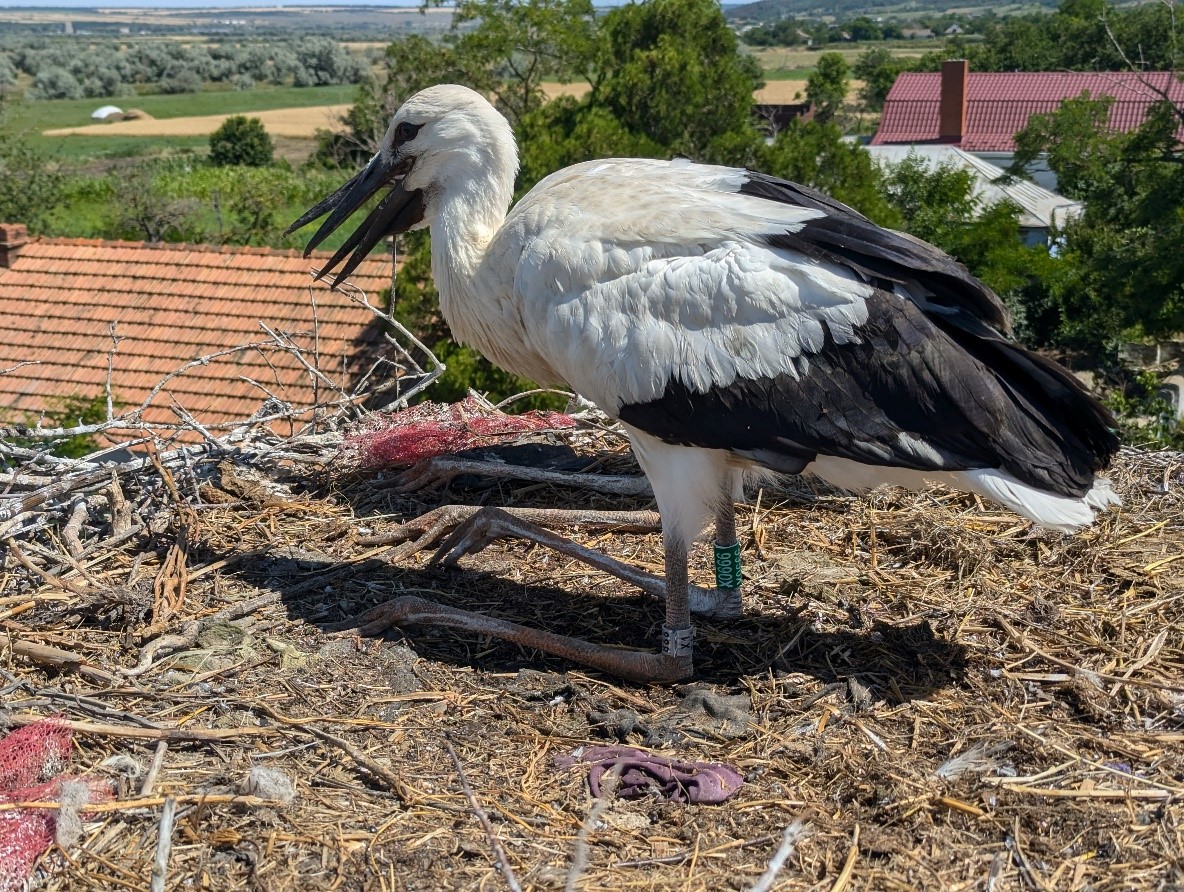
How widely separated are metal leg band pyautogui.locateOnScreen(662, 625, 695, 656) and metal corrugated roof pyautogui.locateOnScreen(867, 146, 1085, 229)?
2671cm

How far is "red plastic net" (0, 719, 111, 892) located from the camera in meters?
3.14

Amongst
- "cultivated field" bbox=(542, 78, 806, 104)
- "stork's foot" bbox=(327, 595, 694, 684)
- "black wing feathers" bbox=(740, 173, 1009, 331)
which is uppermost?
"black wing feathers" bbox=(740, 173, 1009, 331)

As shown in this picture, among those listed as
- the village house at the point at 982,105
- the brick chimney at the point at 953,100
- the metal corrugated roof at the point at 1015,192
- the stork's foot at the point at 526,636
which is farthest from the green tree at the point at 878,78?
the stork's foot at the point at 526,636

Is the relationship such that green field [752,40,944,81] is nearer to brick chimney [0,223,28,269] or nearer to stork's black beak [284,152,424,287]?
brick chimney [0,223,28,269]

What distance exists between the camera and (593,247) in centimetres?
399

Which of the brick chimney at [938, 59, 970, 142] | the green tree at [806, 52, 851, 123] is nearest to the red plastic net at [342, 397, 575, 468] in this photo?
the brick chimney at [938, 59, 970, 142]

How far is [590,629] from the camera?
15.1 ft

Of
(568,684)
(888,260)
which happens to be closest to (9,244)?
(568,684)

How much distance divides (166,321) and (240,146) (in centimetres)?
3746

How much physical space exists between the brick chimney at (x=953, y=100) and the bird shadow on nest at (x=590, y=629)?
43.9 m

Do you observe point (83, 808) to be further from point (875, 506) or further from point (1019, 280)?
point (1019, 280)

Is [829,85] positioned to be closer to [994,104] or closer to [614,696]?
[994,104]

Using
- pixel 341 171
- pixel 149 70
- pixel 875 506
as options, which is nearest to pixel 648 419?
pixel 875 506

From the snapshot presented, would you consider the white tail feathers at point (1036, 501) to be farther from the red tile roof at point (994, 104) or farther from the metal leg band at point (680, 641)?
the red tile roof at point (994, 104)
